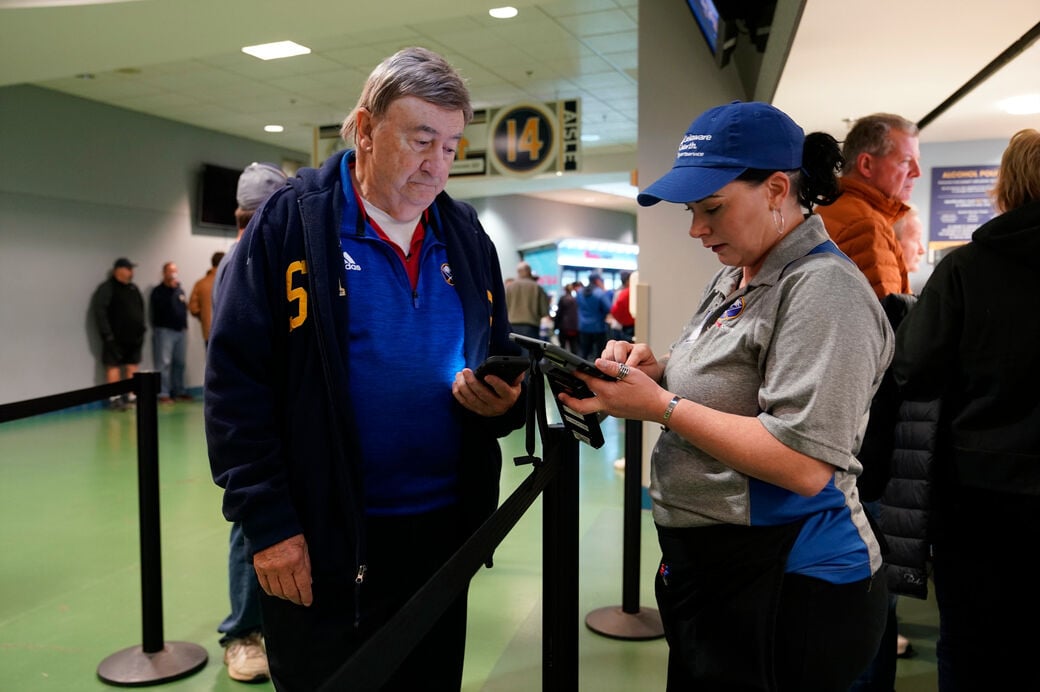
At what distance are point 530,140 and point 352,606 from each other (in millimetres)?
6838

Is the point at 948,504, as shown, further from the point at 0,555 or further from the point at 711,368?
the point at 0,555

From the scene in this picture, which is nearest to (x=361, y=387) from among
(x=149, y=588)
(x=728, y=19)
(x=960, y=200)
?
(x=149, y=588)

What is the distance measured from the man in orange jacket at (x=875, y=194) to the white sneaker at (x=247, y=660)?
220 centimetres

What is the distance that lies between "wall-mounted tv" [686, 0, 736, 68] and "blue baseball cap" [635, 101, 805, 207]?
7.94 ft

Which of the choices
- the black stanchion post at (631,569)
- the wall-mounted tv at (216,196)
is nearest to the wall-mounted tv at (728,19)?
the black stanchion post at (631,569)

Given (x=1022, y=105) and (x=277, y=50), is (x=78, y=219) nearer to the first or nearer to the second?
(x=277, y=50)

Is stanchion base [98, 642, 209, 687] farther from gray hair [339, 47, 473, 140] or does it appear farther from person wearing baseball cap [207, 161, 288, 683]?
gray hair [339, 47, 473, 140]

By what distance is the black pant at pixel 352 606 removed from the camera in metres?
1.33

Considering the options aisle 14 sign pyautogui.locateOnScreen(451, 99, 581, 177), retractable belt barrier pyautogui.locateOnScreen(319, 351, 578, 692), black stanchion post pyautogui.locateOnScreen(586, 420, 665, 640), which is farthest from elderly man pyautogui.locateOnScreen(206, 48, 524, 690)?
aisle 14 sign pyautogui.locateOnScreen(451, 99, 581, 177)

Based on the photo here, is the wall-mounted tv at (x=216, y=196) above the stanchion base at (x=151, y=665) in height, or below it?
above

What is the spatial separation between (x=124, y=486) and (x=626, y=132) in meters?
8.24

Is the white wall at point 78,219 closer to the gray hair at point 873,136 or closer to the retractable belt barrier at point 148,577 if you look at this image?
the retractable belt barrier at point 148,577

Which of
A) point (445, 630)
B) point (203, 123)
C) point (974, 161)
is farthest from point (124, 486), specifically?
point (203, 123)

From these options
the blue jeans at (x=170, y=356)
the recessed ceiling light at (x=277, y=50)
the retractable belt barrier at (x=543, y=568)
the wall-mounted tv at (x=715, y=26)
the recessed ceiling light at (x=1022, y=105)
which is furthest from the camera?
the blue jeans at (x=170, y=356)
